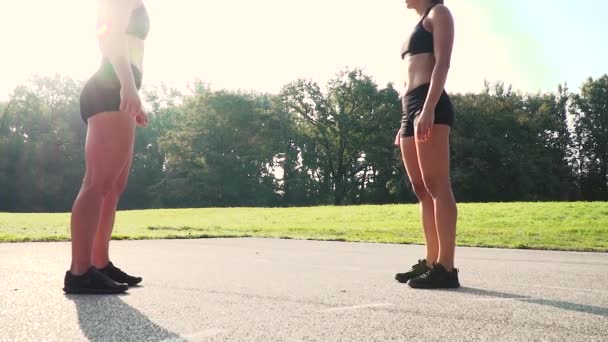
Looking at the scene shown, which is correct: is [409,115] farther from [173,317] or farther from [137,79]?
[173,317]

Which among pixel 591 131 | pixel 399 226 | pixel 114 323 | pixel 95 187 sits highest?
pixel 591 131

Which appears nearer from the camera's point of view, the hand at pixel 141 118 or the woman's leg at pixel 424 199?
the hand at pixel 141 118

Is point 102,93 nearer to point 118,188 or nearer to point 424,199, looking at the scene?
point 118,188

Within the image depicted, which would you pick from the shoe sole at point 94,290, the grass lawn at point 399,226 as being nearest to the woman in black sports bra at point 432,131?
the shoe sole at point 94,290

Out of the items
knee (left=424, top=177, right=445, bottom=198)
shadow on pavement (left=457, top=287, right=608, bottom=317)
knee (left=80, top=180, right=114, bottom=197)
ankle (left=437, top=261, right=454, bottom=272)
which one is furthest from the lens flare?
shadow on pavement (left=457, top=287, right=608, bottom=317)

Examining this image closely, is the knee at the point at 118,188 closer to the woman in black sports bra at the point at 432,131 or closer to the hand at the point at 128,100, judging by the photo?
the hand at the point at 128,100

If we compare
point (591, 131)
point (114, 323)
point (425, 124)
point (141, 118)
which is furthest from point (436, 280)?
point (591, 131)

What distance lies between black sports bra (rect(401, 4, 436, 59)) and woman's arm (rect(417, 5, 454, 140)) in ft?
0.39

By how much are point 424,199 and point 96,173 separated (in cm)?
245

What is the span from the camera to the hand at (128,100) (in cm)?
348

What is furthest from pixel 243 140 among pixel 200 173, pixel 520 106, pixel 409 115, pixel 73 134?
pixel 409 115

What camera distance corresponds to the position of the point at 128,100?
3.49 metres

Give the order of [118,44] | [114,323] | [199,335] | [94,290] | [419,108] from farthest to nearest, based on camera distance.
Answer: [419,108], [118,44], [94,290], [114,323], [199,335]

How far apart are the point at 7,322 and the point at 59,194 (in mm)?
59496
